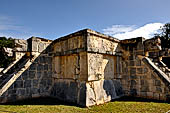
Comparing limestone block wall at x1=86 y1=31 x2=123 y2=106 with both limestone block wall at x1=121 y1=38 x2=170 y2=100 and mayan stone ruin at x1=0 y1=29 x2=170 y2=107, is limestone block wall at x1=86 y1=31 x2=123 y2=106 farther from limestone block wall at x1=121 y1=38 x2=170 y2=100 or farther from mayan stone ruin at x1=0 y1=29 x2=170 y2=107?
limestone block wall at x1=121 y1=38 x2=170 y2=100

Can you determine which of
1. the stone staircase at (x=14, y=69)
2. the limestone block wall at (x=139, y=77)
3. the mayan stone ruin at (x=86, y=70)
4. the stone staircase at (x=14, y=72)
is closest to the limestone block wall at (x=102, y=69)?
the mayan stone ruin at (x=86, y=70)

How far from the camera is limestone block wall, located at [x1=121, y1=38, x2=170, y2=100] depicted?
5.03 meters

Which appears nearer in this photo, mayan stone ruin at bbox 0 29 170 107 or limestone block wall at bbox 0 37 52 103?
mayan stone ruin at bbox 0 29 170 107

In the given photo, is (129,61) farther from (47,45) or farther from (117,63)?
(47,45)

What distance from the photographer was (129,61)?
6.07 metres

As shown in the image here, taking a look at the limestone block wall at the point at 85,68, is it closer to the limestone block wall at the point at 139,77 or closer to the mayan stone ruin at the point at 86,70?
the mayan stone ruin at the point at 86,70

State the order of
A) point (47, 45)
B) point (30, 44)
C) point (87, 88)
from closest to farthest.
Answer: point (87, 88)
point (30, 44)
point (47, 45)

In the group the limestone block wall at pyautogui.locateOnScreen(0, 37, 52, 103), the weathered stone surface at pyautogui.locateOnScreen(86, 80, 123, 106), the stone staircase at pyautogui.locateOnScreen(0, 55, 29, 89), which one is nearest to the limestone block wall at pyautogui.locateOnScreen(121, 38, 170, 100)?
the weathered stone surface at pyautogui.locateOnScreen(86, 80, 123, 106)

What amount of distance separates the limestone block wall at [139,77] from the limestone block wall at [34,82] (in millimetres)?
3740

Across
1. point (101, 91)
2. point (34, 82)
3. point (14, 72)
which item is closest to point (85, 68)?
point (101, 91)

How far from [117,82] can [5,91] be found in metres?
4.74

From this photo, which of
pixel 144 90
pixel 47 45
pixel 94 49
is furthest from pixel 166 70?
pixel 47 45

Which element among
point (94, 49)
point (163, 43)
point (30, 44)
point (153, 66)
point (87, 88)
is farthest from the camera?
point (163, 43)

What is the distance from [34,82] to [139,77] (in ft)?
15.9
